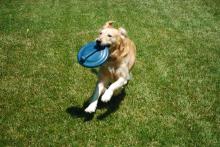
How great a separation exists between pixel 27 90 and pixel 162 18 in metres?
Result: 5.03

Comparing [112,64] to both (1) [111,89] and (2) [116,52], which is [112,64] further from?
(1) [111,89]

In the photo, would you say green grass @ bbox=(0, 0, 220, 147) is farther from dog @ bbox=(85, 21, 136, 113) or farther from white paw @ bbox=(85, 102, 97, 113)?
dog @ bbox=(85, 21, 136, 113)

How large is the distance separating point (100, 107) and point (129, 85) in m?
0.98

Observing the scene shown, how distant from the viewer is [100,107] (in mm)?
6758

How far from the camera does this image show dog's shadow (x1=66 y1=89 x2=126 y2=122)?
6469mm

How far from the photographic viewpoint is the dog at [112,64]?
244 inches

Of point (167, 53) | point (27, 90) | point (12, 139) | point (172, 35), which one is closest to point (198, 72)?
point (167, 53)

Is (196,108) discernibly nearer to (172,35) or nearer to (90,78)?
(90,78)

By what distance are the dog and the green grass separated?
0.36 meters

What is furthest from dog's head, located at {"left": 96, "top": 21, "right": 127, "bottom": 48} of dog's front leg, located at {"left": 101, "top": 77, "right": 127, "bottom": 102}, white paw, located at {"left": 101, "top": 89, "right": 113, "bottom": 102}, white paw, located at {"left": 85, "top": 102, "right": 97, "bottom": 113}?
white paw, located at {"left": 85, "top": 102, "right": 97, "bottom": 113}

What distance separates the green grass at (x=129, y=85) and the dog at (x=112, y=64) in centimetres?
36

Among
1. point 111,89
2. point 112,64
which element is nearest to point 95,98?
point 111,89

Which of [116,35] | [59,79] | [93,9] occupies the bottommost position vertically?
[93,9]

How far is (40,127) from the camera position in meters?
6.17
